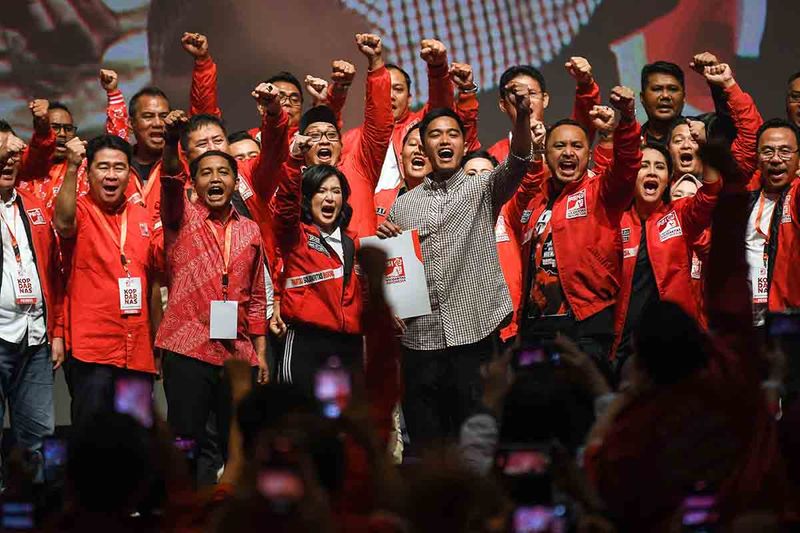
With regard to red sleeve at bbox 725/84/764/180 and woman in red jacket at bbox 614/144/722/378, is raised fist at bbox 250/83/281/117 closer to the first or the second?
woman in red jacket at bbox 614/144/722/378

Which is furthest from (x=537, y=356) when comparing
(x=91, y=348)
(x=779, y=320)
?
(x=91, y=348)

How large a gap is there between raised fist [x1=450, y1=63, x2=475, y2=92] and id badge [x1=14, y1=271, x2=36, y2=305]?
2.09 meters

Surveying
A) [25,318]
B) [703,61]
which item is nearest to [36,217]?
[25,318]

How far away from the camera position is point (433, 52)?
5941mm

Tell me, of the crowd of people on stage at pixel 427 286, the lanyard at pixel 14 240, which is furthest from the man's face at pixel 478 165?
the lanyard at pixel 14 240

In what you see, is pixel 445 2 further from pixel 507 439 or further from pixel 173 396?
pixel 507 439

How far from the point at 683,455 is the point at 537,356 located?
498mm

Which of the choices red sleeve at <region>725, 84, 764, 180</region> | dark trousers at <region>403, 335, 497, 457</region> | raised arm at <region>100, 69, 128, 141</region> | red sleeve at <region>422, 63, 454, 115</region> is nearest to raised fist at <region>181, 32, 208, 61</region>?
raised arm at <region>100, 69, 128, 141</region>

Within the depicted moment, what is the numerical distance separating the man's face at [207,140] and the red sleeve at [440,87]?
1.03 m

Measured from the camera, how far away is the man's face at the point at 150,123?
6109mm

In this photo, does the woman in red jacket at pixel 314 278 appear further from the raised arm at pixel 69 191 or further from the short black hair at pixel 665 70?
the short black hair at pixel 665 70

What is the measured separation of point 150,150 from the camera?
614cm

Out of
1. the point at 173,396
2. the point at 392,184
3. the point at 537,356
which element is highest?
the point at 392,184

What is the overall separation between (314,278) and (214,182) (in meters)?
0.57
